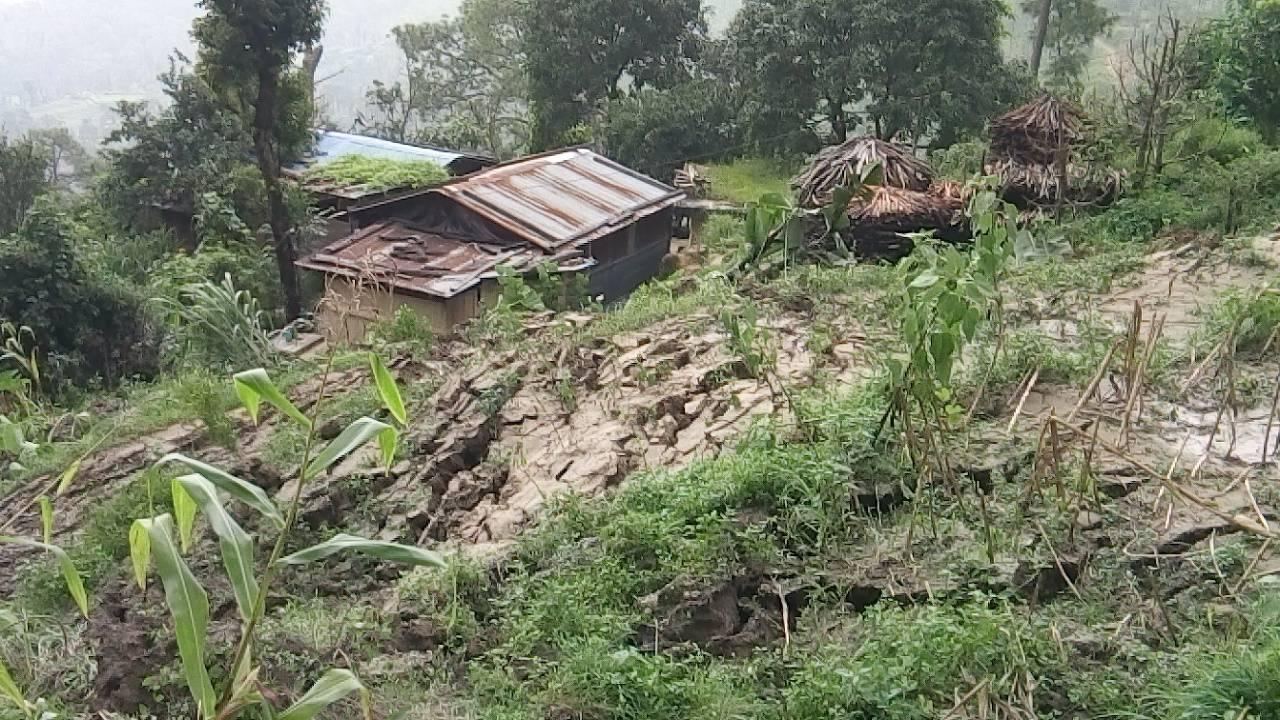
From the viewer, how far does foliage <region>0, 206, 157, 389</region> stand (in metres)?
8.92

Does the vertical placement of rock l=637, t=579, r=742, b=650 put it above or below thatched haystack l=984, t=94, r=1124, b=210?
below

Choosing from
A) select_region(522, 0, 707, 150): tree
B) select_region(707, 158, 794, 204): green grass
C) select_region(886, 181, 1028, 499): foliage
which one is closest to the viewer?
select_region(886, 181, 1028, 499): foliage

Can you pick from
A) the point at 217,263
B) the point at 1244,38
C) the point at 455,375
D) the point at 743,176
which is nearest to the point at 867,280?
the point at 455,375

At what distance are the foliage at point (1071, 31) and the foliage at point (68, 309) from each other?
Result: 598 inches

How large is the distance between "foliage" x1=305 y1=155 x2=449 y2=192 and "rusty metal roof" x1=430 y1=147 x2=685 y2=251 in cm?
266

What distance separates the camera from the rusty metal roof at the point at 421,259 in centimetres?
1005

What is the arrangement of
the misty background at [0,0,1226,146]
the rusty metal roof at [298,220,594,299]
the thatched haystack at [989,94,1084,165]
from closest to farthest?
the thatched haystack at [989,94,1084,165], the rusty metal roof at [298,220,594,299], the misty background at [0,0,1226,146]

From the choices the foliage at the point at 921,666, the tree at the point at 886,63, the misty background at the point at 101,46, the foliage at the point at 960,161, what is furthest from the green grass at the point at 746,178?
the misty background at the point at 101,46

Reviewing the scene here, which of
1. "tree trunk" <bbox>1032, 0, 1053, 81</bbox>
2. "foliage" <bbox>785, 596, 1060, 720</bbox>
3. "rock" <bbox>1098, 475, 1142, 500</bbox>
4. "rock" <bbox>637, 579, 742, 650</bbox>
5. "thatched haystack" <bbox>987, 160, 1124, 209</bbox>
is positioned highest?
"tree trunk" <bbox>1032, 0, 1053, 81</bbox>

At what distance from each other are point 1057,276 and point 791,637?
424 centimetres

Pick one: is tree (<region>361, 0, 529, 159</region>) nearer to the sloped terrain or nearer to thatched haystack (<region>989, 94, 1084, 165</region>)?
thatched haystack (<region>989, 94, 1084, 165</region>)

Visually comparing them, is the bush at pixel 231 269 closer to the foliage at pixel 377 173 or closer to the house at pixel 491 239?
the house at pixel 491 239

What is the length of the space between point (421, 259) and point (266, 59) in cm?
284

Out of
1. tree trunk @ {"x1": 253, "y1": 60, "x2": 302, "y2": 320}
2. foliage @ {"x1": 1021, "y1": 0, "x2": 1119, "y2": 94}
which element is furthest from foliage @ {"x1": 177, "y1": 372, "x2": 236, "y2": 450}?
foliage @ {"x1": 1021, "y1": 0, "x2": 1119, "y2": 94}
